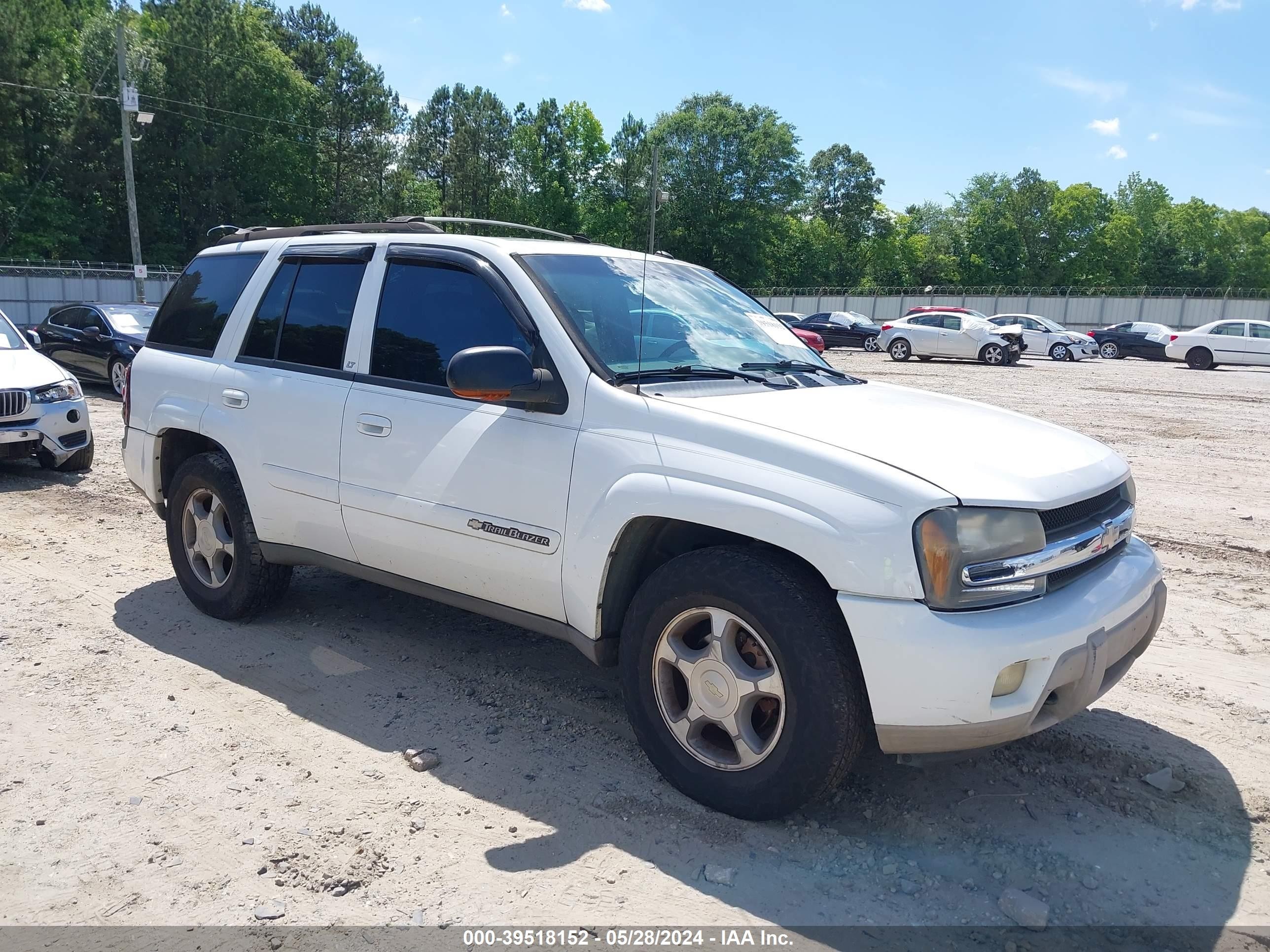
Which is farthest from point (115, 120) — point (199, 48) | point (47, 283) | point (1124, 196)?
point (1124, 196)

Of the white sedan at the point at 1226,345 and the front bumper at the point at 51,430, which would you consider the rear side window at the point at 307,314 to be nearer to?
the front bumper at the point at 51,430

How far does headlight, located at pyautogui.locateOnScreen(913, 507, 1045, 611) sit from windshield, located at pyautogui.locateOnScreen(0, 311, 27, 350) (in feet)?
32.4

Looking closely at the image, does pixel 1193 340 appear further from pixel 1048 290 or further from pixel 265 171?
pixel 265 171

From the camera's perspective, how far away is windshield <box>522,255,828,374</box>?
378 cm

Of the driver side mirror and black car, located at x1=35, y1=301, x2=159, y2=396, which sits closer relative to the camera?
the driver side mirror

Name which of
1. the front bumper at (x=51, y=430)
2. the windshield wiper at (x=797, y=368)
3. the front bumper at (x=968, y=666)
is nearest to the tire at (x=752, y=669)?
the front bumper at (x=968, y=666)

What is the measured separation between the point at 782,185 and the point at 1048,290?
24.0 meters

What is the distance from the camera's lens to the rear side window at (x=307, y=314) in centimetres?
450

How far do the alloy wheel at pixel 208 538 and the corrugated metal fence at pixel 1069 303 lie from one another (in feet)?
146

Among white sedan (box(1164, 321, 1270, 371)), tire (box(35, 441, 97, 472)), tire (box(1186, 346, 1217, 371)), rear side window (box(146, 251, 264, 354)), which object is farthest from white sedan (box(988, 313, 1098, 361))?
rear side window (box(146, 251, 264, 354))

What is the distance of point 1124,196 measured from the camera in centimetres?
11106

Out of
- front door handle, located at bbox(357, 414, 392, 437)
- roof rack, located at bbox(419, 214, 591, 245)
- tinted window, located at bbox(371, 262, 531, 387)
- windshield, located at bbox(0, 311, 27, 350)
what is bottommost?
front door handle, located at bbox(357, 414, 392, 437)

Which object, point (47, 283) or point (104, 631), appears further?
point (47, 283)

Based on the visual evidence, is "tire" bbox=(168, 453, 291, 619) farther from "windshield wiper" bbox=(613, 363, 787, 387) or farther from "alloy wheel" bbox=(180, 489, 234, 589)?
"windshield wiper" bbox=(613, 363, 787, 387)
